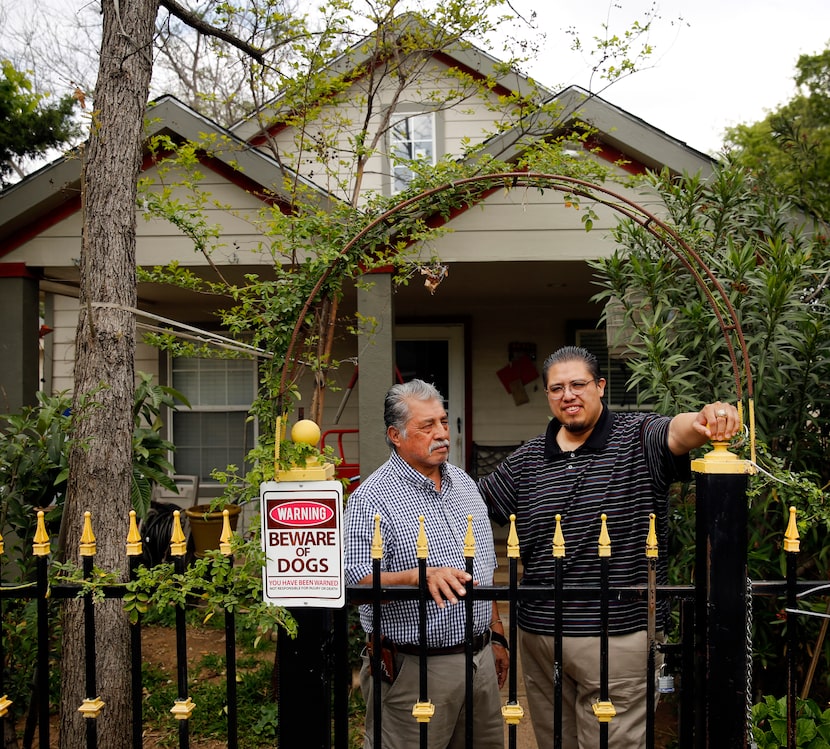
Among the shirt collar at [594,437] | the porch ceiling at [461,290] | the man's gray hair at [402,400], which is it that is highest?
the porch ceiling at [461,290]

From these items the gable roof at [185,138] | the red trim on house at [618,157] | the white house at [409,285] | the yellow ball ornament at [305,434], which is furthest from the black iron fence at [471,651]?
the red trim on house at [618,157]

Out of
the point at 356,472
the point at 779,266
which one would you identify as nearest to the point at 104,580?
the point at 779,266

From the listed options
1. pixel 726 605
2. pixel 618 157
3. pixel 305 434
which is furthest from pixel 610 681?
pixel 618 157

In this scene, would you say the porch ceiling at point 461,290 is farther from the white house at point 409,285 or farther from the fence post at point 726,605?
the fence post at point 726,605

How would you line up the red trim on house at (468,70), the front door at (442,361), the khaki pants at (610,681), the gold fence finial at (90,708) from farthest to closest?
the front door at (442,361), the red trim on house at (468,70), the khaki pants at (610,681), the gold fence finial at (90,708)

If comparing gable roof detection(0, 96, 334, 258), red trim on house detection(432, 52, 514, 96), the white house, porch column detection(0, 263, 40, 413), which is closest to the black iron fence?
the white house

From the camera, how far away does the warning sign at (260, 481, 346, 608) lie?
1627 millimetres

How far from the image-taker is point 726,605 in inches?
64.6

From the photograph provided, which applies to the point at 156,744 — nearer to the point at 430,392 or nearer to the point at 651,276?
the point at 430,392

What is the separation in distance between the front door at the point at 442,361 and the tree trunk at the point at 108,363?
16.7ft

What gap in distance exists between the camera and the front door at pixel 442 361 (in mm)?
7738

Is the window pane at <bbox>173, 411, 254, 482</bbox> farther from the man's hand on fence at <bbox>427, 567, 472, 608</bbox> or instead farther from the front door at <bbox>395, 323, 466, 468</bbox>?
the man's hand on fence at <bbox>427, 567, 472, 608</bbox>

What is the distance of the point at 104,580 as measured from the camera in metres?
1.79

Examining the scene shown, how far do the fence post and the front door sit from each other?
238 inches
